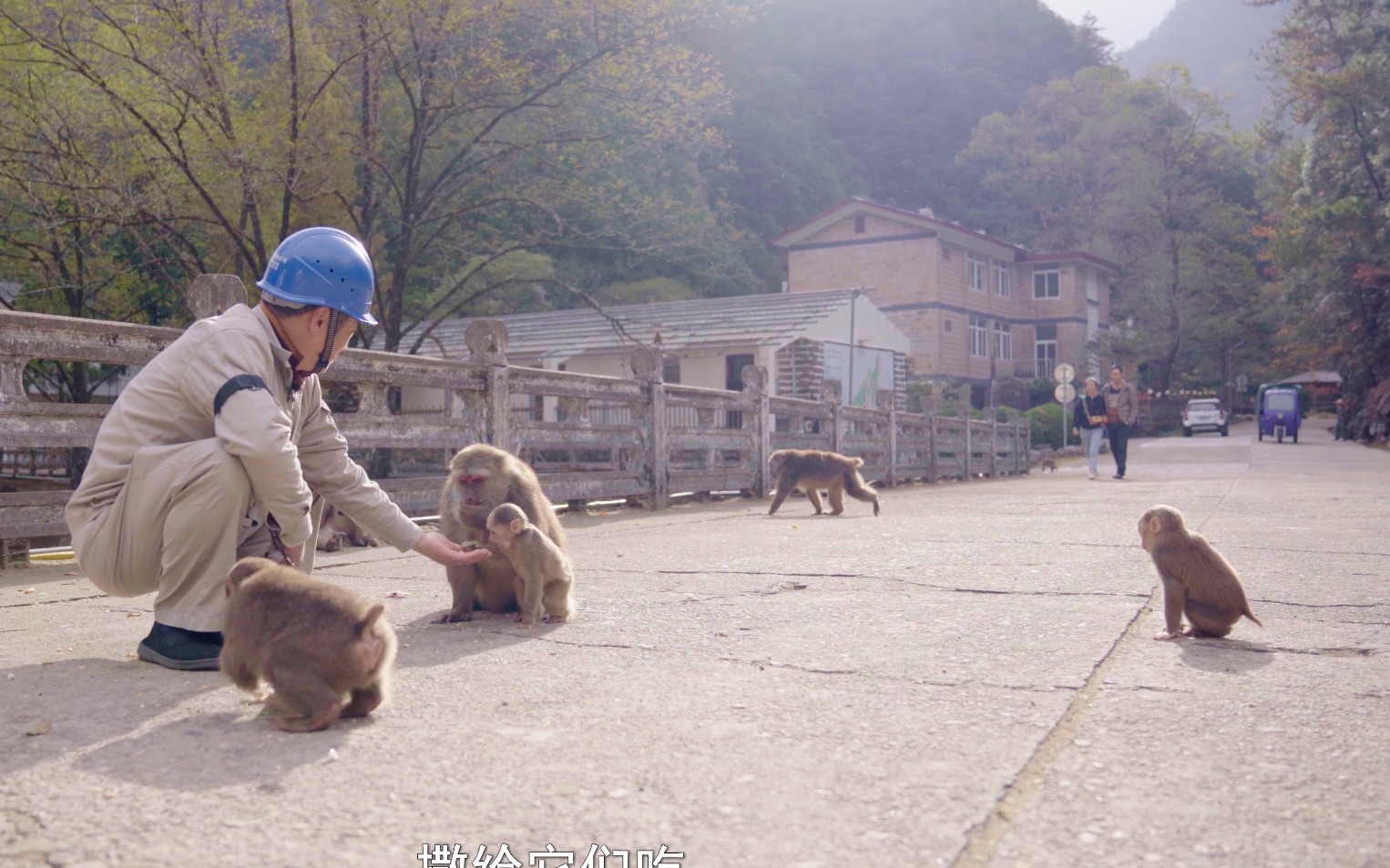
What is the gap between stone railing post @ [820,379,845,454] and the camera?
1744cm

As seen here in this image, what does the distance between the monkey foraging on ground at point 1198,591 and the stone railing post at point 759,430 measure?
1073 centimetres

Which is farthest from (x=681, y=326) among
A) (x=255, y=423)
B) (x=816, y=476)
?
(x=255, y=423)

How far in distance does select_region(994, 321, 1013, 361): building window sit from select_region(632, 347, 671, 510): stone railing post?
45491 millimetres

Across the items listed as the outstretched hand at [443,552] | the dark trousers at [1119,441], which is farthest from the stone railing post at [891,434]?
the outstretched hand at [443,552]

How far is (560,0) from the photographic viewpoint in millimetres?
17469

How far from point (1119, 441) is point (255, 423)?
60.3 feet

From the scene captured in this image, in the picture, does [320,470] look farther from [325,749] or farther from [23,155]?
[23,155]

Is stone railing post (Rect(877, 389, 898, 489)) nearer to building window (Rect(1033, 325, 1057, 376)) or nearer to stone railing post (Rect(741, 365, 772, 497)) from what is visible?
stone railing post (Rect(741, 365, 772, 497))

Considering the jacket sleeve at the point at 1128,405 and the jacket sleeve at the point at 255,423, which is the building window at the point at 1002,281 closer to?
the jacket sleeve at the point at 1128,405

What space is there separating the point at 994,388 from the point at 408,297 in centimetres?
3521

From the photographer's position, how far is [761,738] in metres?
2.94

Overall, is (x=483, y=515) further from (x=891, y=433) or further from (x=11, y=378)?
(x=891, y=433)

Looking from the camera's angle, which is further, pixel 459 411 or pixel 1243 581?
pixel 459 411

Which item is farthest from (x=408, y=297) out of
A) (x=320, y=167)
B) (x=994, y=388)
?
(x=994, y=388)
